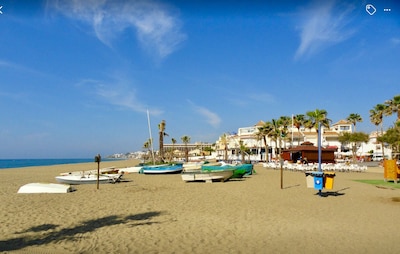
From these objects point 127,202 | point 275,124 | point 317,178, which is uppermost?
point 275,124

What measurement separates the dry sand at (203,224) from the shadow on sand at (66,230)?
0.03 metres

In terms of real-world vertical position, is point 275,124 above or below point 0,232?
above

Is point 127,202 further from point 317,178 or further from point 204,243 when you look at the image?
point 317,178

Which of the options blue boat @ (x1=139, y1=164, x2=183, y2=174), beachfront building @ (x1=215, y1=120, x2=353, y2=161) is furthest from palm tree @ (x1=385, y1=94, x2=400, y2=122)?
blue boat @ (x1=139, y1=164, x2=183, y2=174)

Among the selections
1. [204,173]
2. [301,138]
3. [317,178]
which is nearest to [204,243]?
[317,178]

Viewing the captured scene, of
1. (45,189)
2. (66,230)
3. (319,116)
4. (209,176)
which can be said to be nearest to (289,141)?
(319,116)

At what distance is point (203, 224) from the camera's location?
9867mm

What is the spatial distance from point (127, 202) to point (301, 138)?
215 feet

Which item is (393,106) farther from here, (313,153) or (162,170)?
(162,170)

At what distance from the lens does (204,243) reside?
7.82 metres

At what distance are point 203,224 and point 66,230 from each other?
4047mm

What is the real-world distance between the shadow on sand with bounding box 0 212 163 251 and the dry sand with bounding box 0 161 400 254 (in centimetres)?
3

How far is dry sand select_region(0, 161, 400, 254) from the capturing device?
24.7 feet

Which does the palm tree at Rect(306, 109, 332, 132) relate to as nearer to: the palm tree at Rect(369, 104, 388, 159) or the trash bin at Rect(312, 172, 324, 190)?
the palm tree at Rect(369, 104, 388, 159)
